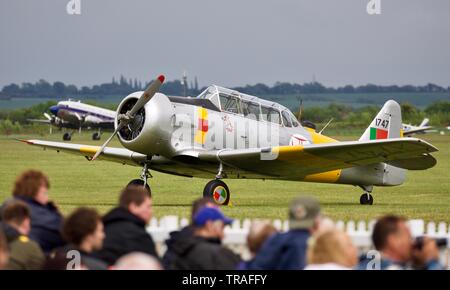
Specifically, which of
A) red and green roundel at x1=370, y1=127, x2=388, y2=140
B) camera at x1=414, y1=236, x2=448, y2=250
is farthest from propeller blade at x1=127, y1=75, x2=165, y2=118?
camera at x1=414, y1=236, x2=448, y2=250

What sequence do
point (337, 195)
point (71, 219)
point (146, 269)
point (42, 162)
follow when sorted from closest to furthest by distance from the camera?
point (146, 269)
point (71, 219)
point (337, 195)
point (42, 162)

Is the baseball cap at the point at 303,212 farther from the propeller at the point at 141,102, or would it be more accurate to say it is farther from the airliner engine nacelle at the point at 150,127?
the airliner engine nacelle at the point at 150,127

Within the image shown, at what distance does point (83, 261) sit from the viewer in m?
7.55

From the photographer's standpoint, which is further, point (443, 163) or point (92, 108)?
point (92, 108)

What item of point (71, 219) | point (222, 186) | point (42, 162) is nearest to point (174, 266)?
point (71, 219)

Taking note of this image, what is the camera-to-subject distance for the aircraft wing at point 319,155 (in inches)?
693

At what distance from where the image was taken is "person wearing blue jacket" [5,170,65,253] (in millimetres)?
8484

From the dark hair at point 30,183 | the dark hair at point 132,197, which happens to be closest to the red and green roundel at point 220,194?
the dark hair at point 30,183

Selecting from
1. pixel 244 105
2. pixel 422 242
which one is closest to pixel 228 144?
pixel 244 105

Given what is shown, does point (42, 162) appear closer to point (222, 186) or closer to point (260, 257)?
point (222, 186)

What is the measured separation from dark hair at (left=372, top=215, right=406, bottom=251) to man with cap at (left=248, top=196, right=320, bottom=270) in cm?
41

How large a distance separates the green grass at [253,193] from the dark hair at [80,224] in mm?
7698

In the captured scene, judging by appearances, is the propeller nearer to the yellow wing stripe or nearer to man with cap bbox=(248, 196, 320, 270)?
the yellow wing stripe
